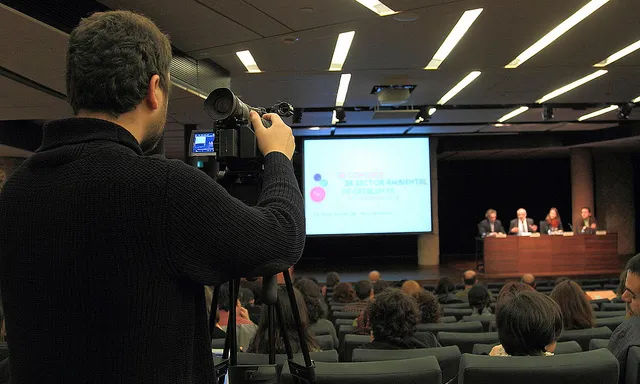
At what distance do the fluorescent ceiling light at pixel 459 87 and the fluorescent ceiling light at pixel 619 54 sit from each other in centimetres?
162

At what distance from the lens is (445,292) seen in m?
6.92

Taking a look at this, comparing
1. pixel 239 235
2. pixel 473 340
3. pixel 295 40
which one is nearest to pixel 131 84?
pixel 239 235

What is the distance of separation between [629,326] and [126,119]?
231cm

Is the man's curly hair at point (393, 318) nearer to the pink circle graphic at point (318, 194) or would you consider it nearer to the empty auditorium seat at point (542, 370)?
the empty auditorium seat at point (542, 370)

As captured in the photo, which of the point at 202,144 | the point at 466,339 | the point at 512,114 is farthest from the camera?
the point at 512,114

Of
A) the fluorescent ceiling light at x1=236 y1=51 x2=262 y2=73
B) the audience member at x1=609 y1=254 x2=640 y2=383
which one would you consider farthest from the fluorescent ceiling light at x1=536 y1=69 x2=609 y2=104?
the audience member at x1=609 y1=254 x2=640 y2=383

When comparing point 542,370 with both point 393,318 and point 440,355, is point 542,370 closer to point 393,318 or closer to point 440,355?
point 440,355

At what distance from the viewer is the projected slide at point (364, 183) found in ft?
44.1

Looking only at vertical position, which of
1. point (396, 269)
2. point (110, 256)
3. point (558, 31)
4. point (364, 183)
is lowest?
point (396, 269)

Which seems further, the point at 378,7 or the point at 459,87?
the point at 459,87

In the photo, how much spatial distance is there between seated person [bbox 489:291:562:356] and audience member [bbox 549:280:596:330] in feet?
4.74

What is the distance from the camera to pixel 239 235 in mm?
944

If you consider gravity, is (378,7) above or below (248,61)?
below

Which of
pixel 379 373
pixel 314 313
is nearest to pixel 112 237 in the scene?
pixel 379 373
